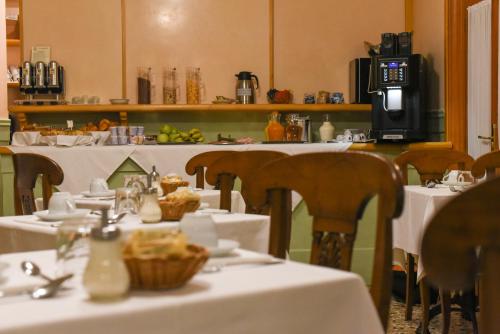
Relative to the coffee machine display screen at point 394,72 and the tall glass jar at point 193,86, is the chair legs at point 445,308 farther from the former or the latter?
the tall glass jar at point 193,86

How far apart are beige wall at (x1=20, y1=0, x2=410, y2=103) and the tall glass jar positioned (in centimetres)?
9

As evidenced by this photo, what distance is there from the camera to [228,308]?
1.17 m

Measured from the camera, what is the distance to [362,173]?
162cm

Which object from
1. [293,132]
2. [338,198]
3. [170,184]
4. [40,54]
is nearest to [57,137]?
[40,54]

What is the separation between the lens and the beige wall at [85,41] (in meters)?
6.57

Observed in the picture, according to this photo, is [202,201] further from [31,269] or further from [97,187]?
[31,269]

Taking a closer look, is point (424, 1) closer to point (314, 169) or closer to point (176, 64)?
point (176, 64)

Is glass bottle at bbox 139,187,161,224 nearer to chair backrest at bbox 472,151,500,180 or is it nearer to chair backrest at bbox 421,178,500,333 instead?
chair backrest at bbox 421,178,500,333

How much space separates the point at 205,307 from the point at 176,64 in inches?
226

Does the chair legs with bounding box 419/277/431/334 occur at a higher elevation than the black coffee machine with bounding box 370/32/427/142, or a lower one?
lower

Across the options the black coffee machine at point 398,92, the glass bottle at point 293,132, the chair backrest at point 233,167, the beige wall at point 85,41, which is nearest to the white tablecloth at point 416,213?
the chair backrest at point 233,167

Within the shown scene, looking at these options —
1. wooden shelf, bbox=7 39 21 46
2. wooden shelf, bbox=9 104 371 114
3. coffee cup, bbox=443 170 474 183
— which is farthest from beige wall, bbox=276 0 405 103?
wooden shelf, bbox=7 39 21 46

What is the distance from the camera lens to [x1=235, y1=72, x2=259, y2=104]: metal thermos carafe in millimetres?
6535

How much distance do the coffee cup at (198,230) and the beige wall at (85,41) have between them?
5.27 m
